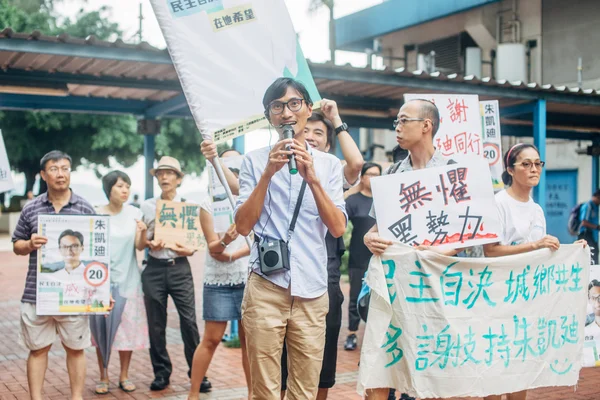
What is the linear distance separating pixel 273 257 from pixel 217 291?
219 centimetres

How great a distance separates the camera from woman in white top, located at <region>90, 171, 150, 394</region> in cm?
618

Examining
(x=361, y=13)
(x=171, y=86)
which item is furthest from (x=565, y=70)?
(x=171, y=86)

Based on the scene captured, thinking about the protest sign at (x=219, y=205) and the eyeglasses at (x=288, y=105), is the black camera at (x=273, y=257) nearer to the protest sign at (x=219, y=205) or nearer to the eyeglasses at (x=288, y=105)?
the eyeglasses at (x=288, y=105)

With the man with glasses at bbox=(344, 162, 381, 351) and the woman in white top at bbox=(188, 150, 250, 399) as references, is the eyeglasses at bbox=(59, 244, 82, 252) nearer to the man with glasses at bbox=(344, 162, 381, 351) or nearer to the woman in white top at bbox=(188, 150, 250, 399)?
the woman in white top at bbox=(188, 150, 250, 399)

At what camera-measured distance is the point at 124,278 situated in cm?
625

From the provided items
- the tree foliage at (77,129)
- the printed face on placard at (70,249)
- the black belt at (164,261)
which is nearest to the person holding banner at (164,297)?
the black belt at (164,261)

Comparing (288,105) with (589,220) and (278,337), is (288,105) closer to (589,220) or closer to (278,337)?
(278,337)

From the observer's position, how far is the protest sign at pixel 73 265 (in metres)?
5.15

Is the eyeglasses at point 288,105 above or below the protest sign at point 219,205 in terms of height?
above

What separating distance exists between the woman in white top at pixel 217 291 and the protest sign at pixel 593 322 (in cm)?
243

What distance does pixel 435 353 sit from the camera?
3914 millimetres

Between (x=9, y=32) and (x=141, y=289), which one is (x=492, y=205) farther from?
(x=9, y=32)

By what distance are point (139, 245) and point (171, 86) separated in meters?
2.94

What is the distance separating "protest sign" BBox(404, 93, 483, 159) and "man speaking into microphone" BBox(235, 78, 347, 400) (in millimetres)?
3027
